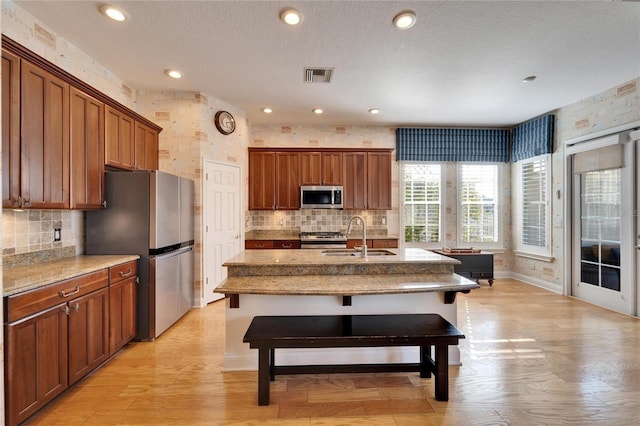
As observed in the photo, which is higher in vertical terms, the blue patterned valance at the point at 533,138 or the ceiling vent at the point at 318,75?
the ceiling vent at the point at 318,75

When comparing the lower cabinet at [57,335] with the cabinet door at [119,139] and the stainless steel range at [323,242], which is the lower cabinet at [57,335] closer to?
the cabinet door at [119,139]

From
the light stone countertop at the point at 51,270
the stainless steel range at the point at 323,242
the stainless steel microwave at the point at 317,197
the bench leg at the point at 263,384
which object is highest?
the stainless steel microwave at the point at 317,197

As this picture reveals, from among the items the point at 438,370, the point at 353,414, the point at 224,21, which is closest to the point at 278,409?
the point at 353,414

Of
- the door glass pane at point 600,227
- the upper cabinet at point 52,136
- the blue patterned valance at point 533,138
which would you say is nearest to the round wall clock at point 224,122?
the upper cabinet at point 52,136

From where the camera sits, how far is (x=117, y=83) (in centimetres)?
364

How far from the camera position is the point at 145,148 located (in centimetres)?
362

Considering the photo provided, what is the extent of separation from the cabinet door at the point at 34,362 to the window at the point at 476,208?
225 inches

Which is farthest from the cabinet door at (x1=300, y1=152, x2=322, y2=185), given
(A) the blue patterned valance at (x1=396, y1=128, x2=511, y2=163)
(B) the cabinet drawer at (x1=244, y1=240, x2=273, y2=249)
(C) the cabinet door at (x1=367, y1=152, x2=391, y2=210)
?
(A) the blue patterned valance at (x1=396, y1=128, x2=511, y2=163)

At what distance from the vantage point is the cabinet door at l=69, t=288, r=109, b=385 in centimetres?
213

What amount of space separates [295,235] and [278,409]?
364 cm

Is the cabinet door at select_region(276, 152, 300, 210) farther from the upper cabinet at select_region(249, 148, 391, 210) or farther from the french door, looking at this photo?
the french door

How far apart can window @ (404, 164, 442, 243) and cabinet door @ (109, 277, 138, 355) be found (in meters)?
4.41

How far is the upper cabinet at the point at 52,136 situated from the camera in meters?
1.97

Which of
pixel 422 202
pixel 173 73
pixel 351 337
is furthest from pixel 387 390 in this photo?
pixel 422 202
